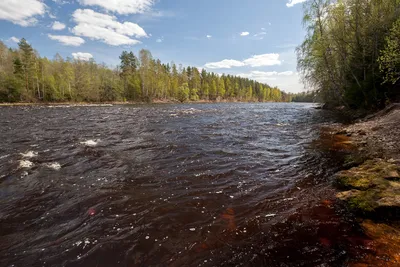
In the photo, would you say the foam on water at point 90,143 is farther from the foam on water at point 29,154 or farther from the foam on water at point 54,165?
the foam on water at point 54,165

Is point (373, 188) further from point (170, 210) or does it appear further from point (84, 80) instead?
point (84, 80)

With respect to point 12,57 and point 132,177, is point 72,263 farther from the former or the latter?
point 12,57

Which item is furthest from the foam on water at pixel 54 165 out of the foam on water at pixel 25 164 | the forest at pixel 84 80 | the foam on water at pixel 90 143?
the forest at pixel 84 80

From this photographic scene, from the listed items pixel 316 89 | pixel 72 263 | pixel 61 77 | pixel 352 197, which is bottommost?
pixel 72 263

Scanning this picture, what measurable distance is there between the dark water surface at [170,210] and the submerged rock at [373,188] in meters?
0.44

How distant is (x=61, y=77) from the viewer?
64.4 metres

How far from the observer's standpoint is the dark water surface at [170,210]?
3.90 meters

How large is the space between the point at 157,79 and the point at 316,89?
5975 centimetres

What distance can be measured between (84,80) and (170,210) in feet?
240

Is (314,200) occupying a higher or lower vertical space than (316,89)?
lower

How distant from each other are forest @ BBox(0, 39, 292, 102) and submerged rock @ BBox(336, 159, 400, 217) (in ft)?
227

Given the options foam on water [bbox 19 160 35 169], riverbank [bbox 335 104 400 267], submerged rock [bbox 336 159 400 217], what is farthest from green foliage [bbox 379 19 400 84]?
foam on water [bbox 19 160 35 169]


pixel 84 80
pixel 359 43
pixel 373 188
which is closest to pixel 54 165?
pixel 373 188

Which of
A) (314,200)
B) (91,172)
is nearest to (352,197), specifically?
(314,200)
